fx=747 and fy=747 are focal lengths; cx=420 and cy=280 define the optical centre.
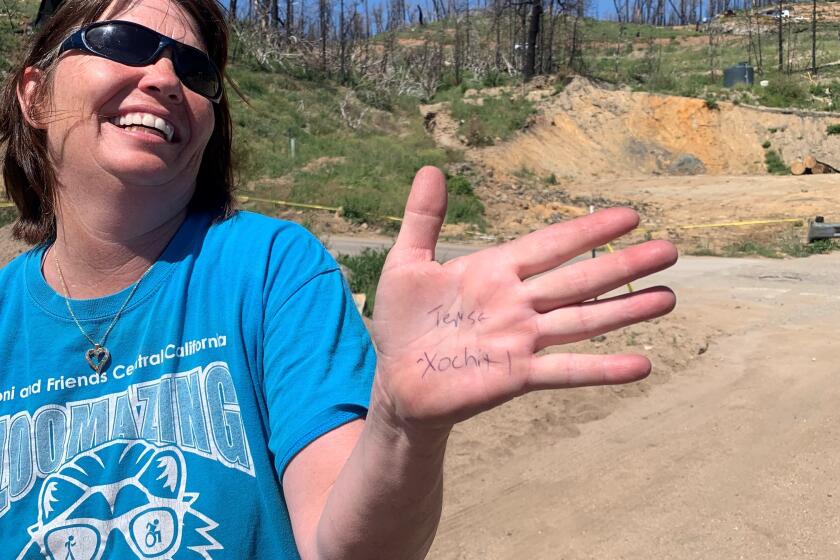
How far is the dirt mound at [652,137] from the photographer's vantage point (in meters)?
23.8

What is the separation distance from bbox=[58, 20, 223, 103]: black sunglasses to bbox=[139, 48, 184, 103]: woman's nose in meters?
0.01

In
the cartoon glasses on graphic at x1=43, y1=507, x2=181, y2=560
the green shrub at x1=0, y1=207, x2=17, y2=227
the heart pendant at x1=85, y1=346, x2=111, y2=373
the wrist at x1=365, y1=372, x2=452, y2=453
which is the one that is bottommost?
the cartoon glasses on graphic at x1=43, y1=507, x2=181, y2=560

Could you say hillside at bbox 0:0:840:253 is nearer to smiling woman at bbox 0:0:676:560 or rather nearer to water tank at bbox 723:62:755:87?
water tank at bbox 723:62:755:87

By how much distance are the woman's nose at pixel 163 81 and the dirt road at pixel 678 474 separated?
2.85 metres

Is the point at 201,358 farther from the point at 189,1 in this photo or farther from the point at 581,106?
the point at 581,106

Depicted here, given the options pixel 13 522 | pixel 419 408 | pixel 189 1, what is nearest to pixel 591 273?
pixel 419 408

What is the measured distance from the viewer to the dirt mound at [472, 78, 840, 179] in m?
23.8

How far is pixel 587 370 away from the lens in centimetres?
92

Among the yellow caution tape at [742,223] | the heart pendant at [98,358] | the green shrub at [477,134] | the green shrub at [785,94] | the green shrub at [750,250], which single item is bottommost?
the green shrub at [750,250]

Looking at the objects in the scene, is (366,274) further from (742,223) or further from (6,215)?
(742,223)

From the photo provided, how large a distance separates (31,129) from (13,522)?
91cm

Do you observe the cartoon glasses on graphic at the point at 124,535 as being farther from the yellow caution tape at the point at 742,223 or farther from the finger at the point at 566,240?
the yellow caution tape at the point at 742,223

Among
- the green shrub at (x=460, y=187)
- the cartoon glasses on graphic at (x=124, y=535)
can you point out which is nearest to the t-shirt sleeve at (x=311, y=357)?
the cartoon glasses on graphic at (x=124, y=535)

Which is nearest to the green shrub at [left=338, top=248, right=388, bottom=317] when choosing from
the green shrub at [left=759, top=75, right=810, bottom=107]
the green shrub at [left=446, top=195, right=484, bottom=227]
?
the green shrub at [left=446, top=195, right=484, bottom=227]
